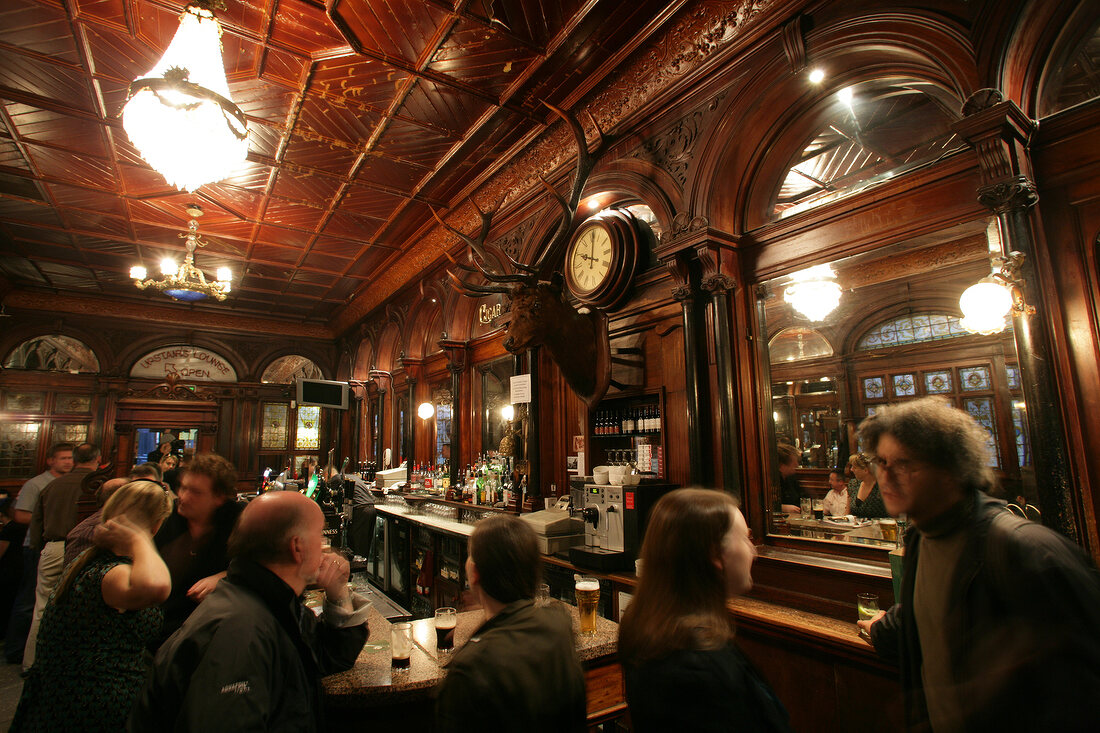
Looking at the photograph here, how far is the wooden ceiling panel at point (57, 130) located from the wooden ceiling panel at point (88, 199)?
1.08m

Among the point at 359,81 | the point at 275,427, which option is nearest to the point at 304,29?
the point at 359,81

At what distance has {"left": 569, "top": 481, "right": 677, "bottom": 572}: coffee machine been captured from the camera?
12.5 ft

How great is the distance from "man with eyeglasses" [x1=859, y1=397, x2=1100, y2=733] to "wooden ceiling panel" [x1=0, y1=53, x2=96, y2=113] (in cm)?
684

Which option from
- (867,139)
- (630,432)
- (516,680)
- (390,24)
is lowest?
(516,680)

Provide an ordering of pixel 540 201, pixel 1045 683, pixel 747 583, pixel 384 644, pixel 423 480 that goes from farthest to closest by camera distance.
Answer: pixel 423 480
pixel 540 201
pixel 384 644
pixel 747 583
pixel 1045 683

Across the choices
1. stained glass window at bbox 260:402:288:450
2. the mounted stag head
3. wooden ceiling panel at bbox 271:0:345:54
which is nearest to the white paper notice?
the mounted stag head

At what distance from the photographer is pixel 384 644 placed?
96.0 inches

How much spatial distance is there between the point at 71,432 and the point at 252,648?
13652 mm

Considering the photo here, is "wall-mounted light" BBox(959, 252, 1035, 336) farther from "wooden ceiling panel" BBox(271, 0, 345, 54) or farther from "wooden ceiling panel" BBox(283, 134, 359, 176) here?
"wooden ceiling panel" BBox(283, 134, 359, 176)

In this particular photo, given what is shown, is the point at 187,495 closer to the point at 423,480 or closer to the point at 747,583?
the point at 747,583

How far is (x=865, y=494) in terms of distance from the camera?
4508 mm

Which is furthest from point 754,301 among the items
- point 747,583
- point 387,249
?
point 387,249

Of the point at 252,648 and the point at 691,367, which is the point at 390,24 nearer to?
the point at 691,367

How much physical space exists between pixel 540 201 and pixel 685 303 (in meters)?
2.56
